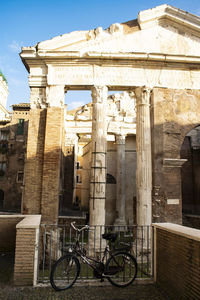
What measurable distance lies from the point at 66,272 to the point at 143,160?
5.12m

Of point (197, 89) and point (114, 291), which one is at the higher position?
point (197, 89)

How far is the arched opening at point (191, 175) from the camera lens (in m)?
14.7

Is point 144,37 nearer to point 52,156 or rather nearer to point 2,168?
point 52,156

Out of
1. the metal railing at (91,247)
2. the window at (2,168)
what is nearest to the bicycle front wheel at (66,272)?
the metal railing at (91,247)

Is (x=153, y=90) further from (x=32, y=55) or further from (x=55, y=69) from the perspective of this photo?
(x=32, y=55)

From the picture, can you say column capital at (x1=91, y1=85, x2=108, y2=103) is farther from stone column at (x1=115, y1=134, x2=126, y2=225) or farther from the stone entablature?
stone column at (x1=115, y1=134, x2=126, y2=225)

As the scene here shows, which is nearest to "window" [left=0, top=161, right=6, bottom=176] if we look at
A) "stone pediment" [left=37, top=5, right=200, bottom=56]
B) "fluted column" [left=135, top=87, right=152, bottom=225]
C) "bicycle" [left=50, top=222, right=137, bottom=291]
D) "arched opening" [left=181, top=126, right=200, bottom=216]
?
"arched opening" [left=181, top=126, right=200, bottom=216]

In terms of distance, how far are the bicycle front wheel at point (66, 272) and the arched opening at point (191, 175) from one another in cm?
1185

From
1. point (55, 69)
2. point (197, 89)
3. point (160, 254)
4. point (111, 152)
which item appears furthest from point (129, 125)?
point (160, 254)

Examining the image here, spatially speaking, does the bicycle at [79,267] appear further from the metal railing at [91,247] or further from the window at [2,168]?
the window at [2,168]

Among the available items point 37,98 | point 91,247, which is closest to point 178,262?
point 91,247

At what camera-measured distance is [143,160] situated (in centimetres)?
852

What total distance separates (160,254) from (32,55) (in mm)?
7716

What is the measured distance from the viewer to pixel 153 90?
29.5 feet
